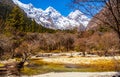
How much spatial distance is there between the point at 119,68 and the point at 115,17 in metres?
14.4

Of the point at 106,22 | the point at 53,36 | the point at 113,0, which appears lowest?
the point at 106,22

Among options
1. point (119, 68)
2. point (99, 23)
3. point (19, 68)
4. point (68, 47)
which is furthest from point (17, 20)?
point (99, 23)

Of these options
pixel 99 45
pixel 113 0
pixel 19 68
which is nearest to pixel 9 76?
pixel 19 68

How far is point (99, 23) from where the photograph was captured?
13.4 meters

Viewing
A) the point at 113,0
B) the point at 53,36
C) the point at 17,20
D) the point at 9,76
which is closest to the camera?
the point at 113,0

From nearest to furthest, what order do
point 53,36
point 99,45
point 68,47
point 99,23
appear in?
1. point 99,23
2. point 99,45
3. point 68,47
4. point 53,36

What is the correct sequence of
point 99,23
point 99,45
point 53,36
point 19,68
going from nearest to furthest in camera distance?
point 99,23
point 19,68
point 99,45
point 53,36

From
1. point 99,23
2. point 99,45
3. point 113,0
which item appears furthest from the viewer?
point 99,45

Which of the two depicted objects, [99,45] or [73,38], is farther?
[73,38]

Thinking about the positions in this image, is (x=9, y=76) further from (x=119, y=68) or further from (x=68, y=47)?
(x=68, y=47)

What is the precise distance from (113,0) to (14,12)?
83.2m

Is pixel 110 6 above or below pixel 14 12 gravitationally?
below

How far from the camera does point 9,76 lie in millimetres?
25391

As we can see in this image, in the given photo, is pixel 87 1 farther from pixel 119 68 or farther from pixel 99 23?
pixel 119 68
